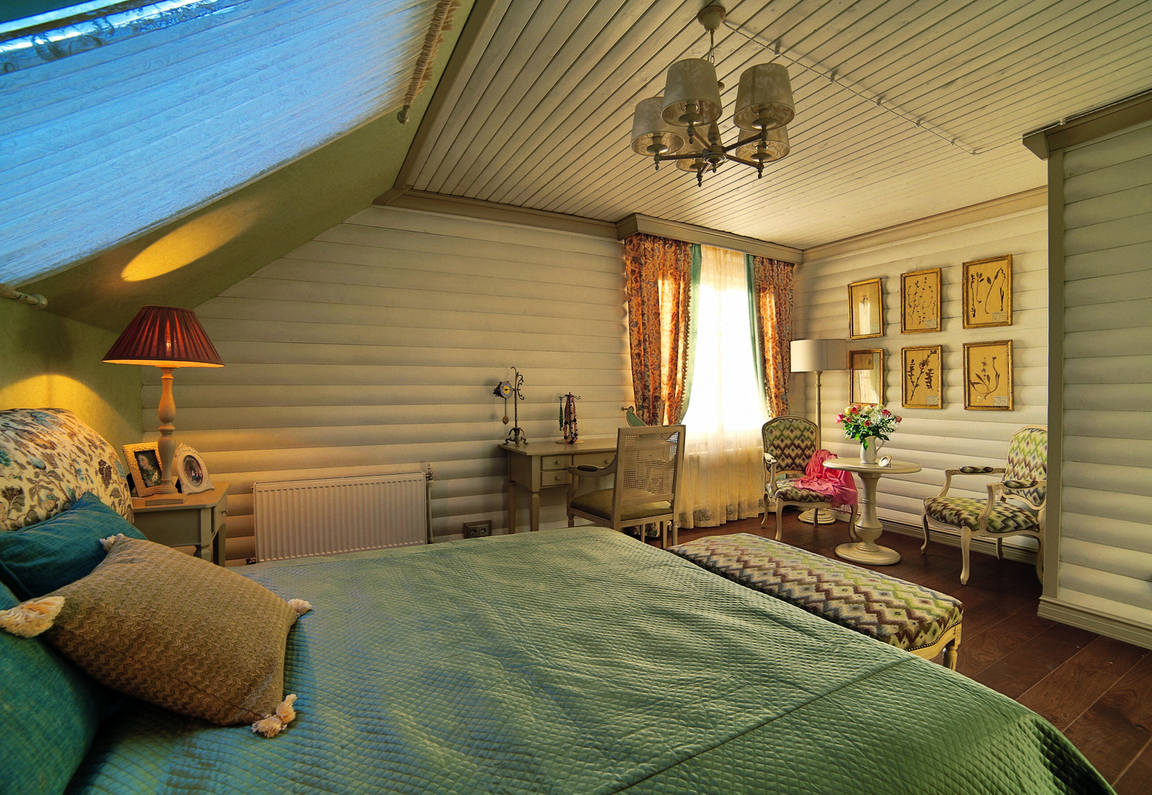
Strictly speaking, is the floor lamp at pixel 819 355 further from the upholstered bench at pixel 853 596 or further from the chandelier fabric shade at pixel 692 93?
the chandelier fabric shade at pixel 692 93

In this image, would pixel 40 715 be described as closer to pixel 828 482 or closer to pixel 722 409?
pixel 828 482

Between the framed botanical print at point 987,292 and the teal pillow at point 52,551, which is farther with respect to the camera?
the framed botanical print at point 987,292

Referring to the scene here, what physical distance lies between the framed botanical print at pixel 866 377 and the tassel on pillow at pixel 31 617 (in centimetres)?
534

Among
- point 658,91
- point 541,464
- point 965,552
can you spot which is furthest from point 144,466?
point 965,552

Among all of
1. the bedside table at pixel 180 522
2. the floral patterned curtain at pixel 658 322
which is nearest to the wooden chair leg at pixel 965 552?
the floral patterned curtain at pixel 658 322

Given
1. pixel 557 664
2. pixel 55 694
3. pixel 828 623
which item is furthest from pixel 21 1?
pixel 828 623

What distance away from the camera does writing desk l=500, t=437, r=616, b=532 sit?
→ 3748 millimetres

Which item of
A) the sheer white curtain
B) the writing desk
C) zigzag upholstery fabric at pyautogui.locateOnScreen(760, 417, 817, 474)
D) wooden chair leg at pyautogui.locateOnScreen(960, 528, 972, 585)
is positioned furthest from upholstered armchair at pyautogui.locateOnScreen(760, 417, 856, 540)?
the writing desk

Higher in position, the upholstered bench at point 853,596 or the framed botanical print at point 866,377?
the framed botanical print at point 866,377

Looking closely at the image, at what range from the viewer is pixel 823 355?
487 cm

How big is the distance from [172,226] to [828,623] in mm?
2446

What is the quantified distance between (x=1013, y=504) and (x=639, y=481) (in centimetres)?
267

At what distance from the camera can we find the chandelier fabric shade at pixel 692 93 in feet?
6.36

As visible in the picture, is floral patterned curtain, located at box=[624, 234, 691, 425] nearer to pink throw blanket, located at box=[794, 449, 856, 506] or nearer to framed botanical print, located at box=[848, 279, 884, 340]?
pink throw blanket, located at box=[794, 449, 856, 506]
